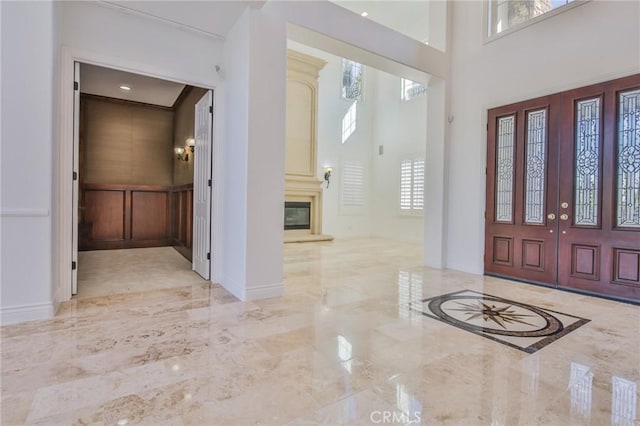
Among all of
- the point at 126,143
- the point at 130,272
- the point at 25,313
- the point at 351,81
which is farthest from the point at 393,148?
the point at 25,313

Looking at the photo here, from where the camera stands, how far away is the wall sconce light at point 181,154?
655cm

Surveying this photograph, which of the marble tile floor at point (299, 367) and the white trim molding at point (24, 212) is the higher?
the white trim molding at point (24, 212)

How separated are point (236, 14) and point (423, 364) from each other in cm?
385

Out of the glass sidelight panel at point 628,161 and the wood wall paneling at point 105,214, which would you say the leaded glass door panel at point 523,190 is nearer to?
the glass sidelight panel at point 628,161

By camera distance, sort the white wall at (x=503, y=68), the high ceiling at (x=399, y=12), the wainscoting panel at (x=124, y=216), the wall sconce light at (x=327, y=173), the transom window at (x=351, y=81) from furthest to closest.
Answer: the transom window at (x=351, y=81) < the wall sconce light at (x=327, y=173) < the high ceiling at (x=399, y=12) < the wainscoting panel at (x=124, y=216) < the white wall at (x=503, y=68)

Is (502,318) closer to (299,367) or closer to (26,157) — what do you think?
(299,367)

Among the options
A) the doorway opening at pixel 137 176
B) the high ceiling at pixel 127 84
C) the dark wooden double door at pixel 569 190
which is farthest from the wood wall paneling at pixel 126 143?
the dark wooden double door at pixel 569 190

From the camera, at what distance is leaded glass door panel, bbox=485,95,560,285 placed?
4.14 metres

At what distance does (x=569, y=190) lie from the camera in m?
3.94

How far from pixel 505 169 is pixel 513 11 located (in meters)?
2.29

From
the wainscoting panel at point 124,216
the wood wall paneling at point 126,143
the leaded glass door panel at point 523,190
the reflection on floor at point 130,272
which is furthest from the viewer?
the wood wall paneling at point 126,143

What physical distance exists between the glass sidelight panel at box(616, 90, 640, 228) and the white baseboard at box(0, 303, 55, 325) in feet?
19.2

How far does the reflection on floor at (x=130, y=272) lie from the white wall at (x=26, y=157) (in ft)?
2.78

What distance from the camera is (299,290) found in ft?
12.8
